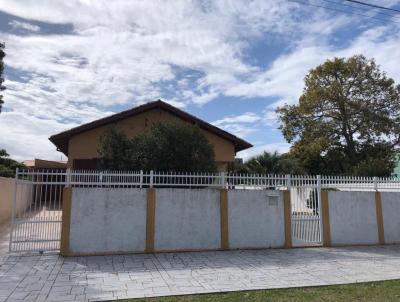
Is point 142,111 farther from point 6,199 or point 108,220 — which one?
point 108,220

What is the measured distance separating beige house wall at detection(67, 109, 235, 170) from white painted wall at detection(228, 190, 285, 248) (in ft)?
25.2

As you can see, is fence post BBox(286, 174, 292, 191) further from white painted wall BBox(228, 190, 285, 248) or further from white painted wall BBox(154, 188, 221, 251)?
white painted wall BBox(154, 188, 221, 251)

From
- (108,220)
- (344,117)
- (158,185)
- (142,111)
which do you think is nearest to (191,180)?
(158,185)

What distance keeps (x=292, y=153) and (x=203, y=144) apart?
60.6ft

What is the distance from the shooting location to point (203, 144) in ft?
42.2

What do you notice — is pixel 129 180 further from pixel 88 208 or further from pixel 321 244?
pixel 321 244

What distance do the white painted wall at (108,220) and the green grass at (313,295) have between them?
3.63m

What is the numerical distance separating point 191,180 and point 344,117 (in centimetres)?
2117

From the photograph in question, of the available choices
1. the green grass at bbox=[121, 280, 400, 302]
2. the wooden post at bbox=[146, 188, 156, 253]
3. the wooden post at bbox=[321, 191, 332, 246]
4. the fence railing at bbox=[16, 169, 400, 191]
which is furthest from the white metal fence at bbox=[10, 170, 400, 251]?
the green grass at bbox=[121, 280, 400, 302]

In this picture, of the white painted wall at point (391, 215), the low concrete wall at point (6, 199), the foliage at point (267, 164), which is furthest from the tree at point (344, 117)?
the low concrete wall at point (6, 199)

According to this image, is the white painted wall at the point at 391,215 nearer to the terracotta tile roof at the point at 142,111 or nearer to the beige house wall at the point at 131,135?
the beige house wall at the point at 131,135

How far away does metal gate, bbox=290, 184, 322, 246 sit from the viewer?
35.2 feet

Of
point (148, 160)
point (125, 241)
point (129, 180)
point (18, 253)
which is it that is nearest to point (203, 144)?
point (148, 160)

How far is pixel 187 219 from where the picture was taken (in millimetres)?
9719
